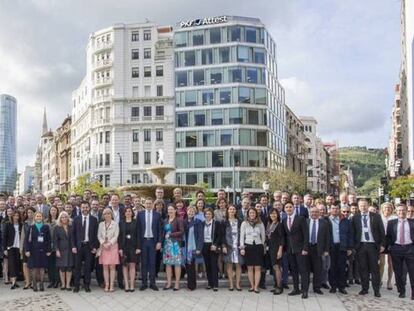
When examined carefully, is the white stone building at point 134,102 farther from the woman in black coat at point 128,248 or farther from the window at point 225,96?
the woman in black coat at point 128,248

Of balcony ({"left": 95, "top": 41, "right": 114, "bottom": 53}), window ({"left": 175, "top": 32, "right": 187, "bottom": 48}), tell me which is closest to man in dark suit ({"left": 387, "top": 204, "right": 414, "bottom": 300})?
window ({"left": 175, "top": 32, "right": 187, "bottom": 48})

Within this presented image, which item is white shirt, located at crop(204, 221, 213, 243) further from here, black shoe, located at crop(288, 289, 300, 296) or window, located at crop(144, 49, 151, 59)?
window, located at crop(144, 49, 151, 59)

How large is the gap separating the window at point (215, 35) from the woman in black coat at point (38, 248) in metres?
65.3

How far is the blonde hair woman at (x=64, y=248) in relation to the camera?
521 inches

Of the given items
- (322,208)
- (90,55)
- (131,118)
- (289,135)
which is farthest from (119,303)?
(289,135)

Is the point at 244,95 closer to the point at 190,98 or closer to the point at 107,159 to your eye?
the point at 190,98

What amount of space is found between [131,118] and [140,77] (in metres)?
6.36

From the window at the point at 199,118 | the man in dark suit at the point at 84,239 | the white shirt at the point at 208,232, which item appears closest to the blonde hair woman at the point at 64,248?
the man in dark suit at the point at 84,239

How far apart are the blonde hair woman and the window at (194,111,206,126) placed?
63166mm

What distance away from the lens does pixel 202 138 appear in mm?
76000

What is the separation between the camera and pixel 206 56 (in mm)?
76625

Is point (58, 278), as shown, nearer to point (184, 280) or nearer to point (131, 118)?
point (184, 280)

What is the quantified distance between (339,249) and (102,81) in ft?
240

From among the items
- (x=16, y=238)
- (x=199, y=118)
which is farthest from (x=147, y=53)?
(x=16, y=238)
